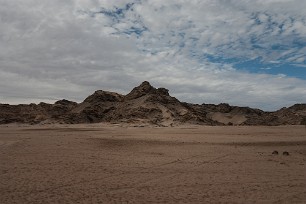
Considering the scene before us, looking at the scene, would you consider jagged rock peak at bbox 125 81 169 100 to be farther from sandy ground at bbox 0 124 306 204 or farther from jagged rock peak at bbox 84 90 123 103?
sandy ground at bbox 0 124 306 204

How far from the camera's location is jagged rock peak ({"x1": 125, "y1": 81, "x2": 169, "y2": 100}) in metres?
48.7

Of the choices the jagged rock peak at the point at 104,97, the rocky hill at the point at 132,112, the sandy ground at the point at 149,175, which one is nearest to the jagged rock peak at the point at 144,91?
the rocky hill at the point at 132,112

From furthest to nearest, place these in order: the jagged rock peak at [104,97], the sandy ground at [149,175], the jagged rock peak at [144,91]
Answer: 1. the jagged rock peak at [104,97]
2. the jagged rock peak at [144,91]
3. the sandy ground at [149,175]

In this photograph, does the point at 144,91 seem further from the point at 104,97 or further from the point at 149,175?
the point at 149,175

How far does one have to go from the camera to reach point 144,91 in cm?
4894

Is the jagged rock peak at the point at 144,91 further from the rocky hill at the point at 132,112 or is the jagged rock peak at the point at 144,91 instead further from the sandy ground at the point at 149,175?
the sandy ground at the point at 149,175

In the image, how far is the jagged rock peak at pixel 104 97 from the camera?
173 feet

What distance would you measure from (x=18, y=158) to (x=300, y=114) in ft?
163

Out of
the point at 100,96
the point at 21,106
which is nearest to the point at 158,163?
the point at 100,96

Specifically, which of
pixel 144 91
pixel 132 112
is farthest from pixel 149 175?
pixel 144 91

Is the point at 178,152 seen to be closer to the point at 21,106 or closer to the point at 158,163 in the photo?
the point at 158,163

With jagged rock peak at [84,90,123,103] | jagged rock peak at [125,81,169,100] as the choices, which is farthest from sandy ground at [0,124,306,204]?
jagged rock peak at [84,90,123,103]

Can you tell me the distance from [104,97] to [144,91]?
7312 mm

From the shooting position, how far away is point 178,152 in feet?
55.0
